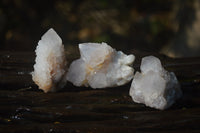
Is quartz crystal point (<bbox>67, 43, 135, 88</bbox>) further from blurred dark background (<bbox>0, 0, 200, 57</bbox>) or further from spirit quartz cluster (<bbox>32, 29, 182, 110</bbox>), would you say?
blurred dark background (<bbox>0, 0, 200, 57</bbox>)

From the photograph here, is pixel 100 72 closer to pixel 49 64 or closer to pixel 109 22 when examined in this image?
pixel 49 64

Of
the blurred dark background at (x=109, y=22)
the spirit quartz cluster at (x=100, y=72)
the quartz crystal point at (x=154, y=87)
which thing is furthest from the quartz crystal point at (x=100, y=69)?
the blurred dark background at (x=109, y=22)

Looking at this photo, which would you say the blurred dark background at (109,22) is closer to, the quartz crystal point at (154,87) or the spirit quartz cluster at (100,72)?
the spirit quartz cluster at (100,72)

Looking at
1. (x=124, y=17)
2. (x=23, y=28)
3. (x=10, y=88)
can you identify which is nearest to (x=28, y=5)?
(x=23, y=28)

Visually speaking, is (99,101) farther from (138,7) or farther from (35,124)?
(138,7)

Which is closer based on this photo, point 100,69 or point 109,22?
point 100,69

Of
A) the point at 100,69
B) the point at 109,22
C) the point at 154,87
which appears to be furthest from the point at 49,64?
the point at 109,22

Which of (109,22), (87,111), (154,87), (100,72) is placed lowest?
(87,111)
